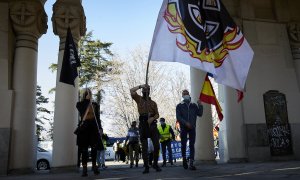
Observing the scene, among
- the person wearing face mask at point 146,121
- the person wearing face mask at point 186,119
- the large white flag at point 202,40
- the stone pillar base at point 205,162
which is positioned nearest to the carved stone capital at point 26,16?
the person wearing face mask at point 146,121

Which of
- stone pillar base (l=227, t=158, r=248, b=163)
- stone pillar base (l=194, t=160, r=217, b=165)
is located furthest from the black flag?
stone pillar base (l=227, t=158, r=248, b=163)

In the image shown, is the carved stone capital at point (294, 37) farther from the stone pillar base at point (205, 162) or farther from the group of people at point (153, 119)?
the group of people at point (153, 119)

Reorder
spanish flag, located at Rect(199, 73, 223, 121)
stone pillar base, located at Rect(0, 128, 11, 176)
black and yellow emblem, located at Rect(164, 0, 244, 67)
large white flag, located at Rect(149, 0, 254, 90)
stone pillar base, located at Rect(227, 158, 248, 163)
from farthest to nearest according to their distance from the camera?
stone pillar base, located at Rect(227, 158, 248, 163)
stone pillar base, located at Rect(0, 128, 11, 176)
spanish flag, located at Rect(199, 73, 223, 121)
black and yellow emblem, located at Rect(164, 0, 244, 67)
large white flag, located at Rect(149, 0, 254, 90)

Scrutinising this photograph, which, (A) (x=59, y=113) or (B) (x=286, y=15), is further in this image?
(B) (x=286, y=15)

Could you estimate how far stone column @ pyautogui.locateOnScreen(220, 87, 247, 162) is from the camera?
1242 centimetres

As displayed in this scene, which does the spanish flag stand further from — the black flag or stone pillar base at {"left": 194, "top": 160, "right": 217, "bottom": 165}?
stone pillar base at {"left": 194, "top": 160, "right": 217, "bottom": 165}

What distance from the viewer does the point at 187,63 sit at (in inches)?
255

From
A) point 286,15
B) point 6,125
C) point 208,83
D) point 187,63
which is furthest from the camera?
point 286,15

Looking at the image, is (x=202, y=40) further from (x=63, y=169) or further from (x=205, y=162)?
(x=63, y=169)

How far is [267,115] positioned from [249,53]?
617 centimetres

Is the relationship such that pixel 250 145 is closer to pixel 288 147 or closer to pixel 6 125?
pixel 288 147

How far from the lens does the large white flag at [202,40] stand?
6590mm

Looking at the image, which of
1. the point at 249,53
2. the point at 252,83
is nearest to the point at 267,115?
the point at 252,83

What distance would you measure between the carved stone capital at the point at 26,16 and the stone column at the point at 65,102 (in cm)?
71
